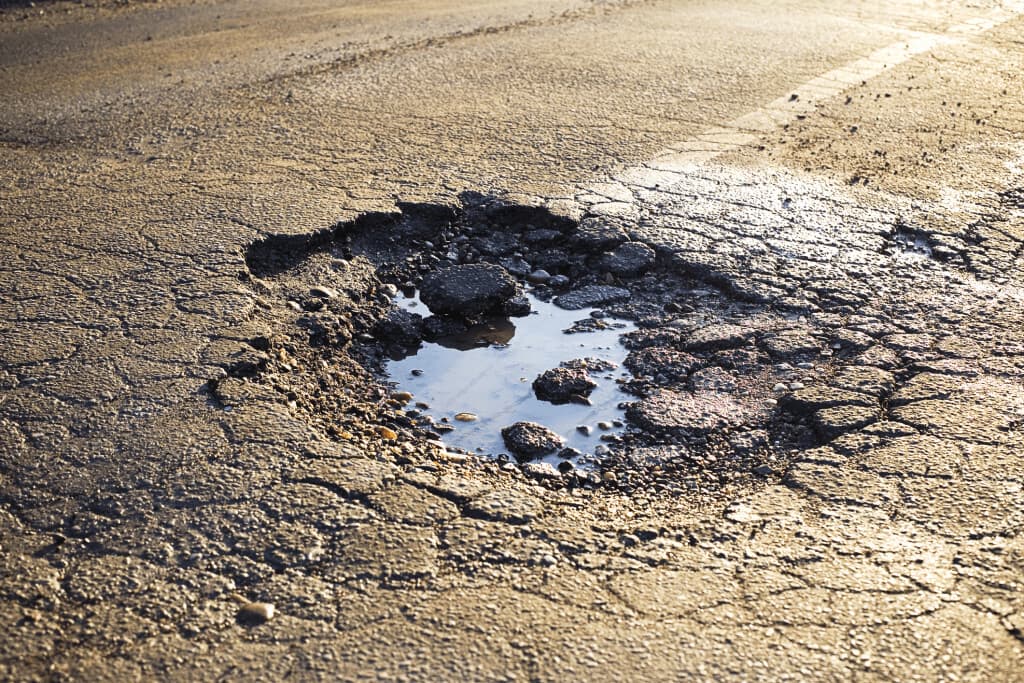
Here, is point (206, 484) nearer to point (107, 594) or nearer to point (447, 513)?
point (107, 594)

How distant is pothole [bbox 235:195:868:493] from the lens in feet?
9.96

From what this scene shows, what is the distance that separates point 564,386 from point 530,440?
1.19 ft

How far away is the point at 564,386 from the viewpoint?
11.1ft

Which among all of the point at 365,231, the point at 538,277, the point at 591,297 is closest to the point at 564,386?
the point at 591,297

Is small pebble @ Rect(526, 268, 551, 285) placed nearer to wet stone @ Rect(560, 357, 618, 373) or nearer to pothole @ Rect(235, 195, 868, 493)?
pothole @ Rect(235, 195, 868, 493)

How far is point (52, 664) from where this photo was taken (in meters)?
2.13

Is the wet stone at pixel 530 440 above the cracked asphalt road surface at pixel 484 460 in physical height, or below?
below

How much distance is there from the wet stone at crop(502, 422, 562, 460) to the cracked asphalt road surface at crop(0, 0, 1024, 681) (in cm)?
14

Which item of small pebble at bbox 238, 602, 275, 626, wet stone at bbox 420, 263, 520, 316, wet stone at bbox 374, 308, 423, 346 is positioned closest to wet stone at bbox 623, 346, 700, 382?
wet stone at bbox 420, 263, 520, 316

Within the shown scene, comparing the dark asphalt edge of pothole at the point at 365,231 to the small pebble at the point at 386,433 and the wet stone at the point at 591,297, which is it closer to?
the wet stone at the point at 591,297

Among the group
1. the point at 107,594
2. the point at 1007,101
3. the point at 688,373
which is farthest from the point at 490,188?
the point at 1007,101

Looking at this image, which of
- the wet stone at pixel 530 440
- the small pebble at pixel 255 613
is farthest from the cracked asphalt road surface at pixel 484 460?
the wet stone at pixel 530 440

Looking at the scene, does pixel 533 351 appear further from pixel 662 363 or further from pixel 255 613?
pixel 255 613

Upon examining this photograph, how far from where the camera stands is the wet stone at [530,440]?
10.0 feet
